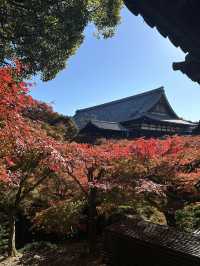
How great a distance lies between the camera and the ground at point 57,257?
11.4 m

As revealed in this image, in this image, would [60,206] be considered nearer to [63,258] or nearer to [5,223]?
[63,258]

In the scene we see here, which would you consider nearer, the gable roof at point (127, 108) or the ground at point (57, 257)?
the ground at point (57, 257)

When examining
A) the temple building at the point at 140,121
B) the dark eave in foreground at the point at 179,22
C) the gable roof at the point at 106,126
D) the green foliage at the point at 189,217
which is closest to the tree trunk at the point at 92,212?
the green foliage at the point at 189,217

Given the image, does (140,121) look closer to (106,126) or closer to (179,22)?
(106,126)

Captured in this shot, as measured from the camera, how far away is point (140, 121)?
111ft

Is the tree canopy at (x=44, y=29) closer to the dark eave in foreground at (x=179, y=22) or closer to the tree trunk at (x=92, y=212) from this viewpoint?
the tree trunk at (x=92, y=212)

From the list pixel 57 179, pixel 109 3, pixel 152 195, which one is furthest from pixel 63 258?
pixel 109 3

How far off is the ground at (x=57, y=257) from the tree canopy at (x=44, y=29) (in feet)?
21.7

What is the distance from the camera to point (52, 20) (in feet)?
39.9

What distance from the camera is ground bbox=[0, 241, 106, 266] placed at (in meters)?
11.4

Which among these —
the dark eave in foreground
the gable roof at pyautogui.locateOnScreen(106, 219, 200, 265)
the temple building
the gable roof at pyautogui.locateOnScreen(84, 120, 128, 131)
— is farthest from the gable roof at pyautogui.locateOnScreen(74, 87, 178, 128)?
the dark eave in foreground

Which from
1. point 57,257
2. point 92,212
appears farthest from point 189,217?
point 57,257

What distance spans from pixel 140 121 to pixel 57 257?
75.0 feet

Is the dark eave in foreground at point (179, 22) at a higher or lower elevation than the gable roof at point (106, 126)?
lower
